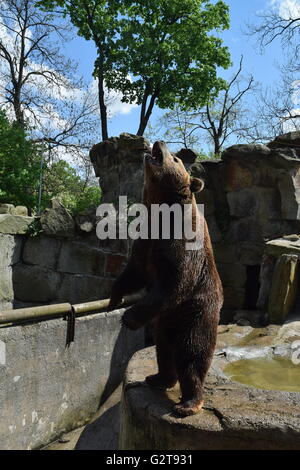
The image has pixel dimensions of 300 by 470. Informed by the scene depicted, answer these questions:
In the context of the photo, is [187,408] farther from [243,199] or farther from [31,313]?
[243,199]

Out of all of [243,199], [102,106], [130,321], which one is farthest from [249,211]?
[102,106]

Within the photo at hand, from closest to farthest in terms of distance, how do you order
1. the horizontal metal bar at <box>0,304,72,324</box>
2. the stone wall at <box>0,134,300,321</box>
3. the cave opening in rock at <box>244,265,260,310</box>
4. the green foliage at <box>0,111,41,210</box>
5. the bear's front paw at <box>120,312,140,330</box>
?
the bear's front paw at <box>120,312,140,330</box>
the horizontal metal bar at <box>0,304,72,324</box>
the stone wall at <box>0,134,300,321</box>
the cave opening in rock at <box>244,265,260,310</box>
the green foliage at <box>0,111,41,210</box>

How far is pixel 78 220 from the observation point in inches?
276

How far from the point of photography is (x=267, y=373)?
3631 millimetres

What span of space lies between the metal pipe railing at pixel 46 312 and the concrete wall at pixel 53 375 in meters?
0.07

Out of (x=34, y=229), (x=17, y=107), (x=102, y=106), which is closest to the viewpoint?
(x=34, y=229)

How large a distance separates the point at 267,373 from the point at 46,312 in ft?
7.18

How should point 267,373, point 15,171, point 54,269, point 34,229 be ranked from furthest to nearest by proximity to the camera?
point 15,171
point 54,269
point 34,229
point 267,373

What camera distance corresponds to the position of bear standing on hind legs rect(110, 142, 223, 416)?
2330 millimetres

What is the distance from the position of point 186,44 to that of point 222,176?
8.22 metres

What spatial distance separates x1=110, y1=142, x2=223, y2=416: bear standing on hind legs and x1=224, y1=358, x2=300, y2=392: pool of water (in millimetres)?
1070

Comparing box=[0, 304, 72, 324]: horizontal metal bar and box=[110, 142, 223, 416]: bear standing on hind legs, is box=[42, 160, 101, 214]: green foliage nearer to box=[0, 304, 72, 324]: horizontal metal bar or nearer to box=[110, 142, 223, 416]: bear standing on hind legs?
box=[0, 304, 72, 324]: horizontal metal bar

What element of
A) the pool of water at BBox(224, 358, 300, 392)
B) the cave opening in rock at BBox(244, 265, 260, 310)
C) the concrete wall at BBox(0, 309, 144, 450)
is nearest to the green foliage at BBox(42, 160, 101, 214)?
the cave opening in rock at BBox(244, 265, 260, 310)

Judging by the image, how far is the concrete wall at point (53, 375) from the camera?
3832 millimetres
